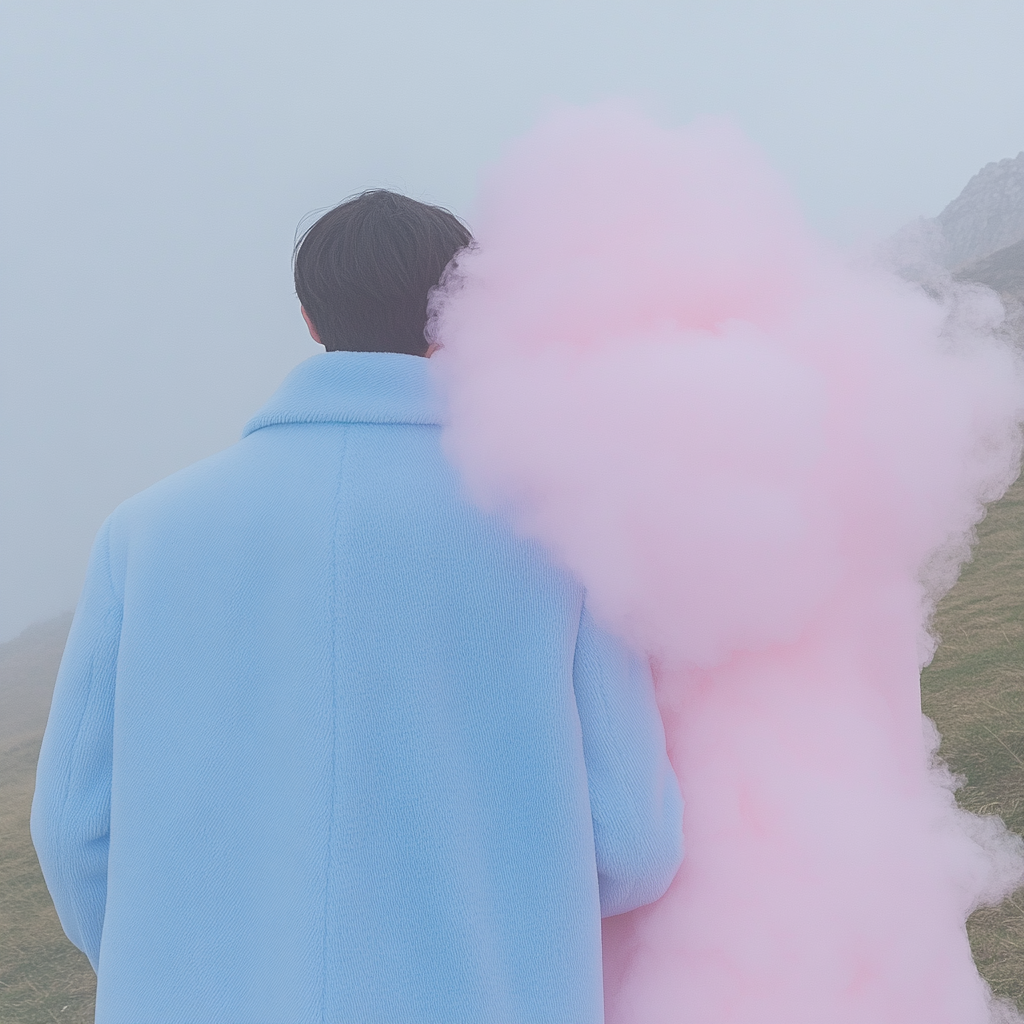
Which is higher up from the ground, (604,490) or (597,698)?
(604,490)

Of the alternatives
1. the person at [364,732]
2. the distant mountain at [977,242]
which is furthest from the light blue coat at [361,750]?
the distant mountain at [977,242]

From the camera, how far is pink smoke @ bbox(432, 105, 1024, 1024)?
89cm

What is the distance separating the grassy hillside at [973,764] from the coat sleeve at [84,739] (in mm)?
2143

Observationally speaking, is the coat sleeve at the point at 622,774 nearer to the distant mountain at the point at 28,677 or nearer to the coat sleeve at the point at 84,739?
the coat sleeve at the point at 84,739

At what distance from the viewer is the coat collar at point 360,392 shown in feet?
3.06

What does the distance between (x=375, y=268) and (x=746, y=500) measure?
1.65ft

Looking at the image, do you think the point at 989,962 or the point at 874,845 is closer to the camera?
the point at 874,845

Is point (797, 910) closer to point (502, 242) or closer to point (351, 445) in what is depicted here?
point (351, 445)

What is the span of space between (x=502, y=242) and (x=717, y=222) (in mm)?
274

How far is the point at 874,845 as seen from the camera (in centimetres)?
95

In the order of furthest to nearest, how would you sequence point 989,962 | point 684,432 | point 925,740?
point 989,962, point 925,740, point 684,432

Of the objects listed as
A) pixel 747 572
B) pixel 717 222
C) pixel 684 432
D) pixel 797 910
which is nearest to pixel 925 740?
pixel 797 910

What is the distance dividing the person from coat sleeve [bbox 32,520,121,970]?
0.05 meters

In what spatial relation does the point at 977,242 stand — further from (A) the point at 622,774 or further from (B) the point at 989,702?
(A) the point at 622,774
